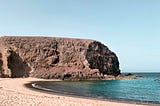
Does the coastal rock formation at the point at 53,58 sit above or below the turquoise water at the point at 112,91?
above

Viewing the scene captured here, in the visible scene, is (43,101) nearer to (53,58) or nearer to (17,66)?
(17,66)

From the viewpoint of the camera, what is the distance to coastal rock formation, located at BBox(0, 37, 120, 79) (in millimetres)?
93375

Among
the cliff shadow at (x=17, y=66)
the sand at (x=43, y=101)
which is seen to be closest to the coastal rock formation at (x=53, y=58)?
the cliff shadow at (x=17, y=66)

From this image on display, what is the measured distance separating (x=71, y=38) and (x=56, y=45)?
8.04 m

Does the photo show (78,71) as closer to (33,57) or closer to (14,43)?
(33,57)

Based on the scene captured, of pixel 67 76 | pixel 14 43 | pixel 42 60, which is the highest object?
pixel 14 43

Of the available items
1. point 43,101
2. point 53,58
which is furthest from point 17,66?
point 43,101

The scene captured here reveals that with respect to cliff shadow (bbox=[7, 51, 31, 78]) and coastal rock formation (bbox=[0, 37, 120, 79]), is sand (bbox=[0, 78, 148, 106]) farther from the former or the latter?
cliff shadow (bbox=[7, 51, 31, 78])

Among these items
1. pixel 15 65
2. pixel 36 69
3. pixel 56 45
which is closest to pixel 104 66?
pixel 56 45

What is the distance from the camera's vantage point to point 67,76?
95062 mm

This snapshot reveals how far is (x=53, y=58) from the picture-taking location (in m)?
101

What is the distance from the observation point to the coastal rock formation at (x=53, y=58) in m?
93.4

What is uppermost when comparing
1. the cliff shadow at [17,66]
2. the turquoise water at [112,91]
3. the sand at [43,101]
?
the cliff shadow at [17,66]

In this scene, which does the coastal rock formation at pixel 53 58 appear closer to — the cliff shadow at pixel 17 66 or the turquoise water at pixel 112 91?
the cliff shadow at pixel 17 66
